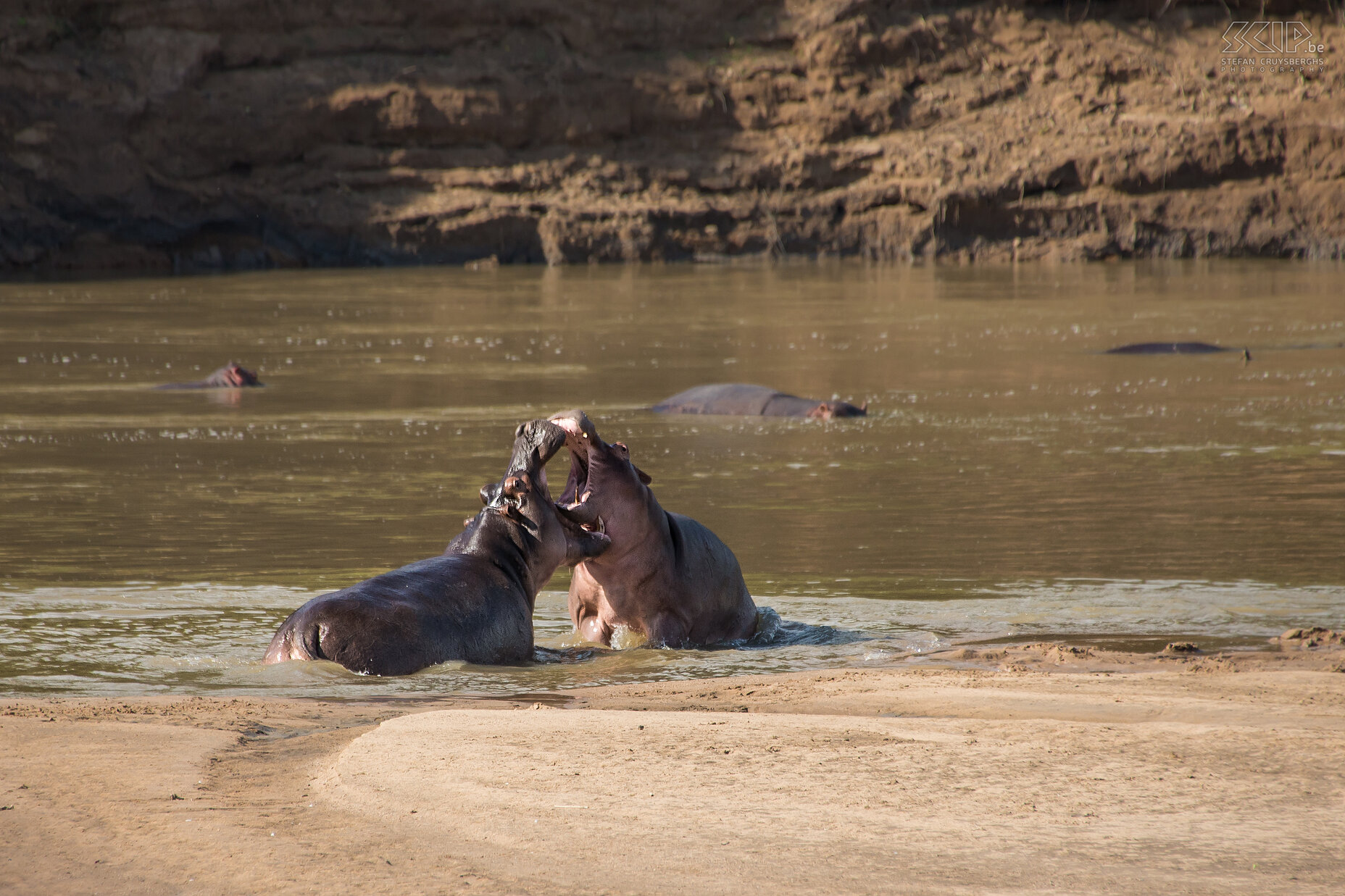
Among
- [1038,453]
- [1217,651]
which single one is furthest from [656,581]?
[1038,453]

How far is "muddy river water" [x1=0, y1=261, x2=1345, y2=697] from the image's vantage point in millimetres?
6324

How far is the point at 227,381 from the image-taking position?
14.3m

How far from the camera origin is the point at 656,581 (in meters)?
6.26

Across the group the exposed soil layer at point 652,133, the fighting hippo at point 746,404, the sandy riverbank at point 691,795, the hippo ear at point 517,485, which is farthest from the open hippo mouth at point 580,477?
the exposed soil layer at point 652,133

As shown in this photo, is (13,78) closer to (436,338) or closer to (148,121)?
(148,121)

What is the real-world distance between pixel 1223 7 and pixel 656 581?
34812mm

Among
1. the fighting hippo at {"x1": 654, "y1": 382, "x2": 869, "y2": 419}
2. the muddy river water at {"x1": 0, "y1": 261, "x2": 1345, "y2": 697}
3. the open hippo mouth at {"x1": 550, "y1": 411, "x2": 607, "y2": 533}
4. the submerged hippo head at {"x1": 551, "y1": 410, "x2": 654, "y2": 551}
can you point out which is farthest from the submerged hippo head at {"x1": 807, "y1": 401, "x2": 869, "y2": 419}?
the submerged hippo head at {"x1": 551, "y1": 410, "x2": 654, "y2": 551}

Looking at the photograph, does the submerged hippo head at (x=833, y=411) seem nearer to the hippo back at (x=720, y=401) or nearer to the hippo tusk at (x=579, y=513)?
the hippo back at (x=720, y=401)

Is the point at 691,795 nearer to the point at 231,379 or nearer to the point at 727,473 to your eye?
the point at 727,473

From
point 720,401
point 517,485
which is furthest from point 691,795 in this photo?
point 720,401

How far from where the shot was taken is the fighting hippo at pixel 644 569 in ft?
20.0

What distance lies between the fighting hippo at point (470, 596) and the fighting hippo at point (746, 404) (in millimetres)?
6691

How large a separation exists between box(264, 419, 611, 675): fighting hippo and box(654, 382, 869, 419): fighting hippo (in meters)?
6.69

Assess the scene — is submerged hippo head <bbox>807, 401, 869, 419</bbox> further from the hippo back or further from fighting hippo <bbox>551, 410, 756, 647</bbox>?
fighting hippo <bbox>551, 410, 756, 647</bbox>
